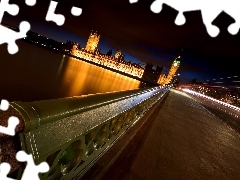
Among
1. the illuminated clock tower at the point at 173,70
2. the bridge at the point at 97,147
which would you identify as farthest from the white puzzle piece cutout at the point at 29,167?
the illuminated clock tower at the point at 173,70

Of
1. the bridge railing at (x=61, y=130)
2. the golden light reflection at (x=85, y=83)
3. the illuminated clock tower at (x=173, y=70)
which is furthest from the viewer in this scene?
the illuminated clock tower at (x=173, y=70)

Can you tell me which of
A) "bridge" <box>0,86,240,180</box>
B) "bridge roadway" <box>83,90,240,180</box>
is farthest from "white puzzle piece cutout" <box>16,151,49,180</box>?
"bridge roadway" <box>83,90,240,180</box>

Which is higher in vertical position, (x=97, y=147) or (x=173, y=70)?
(x=173, y=70)

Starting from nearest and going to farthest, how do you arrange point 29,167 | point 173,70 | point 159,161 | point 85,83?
1. point 29,167
2. point 159,161
3. point 85,83
4. point 173,70

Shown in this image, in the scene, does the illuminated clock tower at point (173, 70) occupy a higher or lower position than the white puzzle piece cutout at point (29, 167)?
higher

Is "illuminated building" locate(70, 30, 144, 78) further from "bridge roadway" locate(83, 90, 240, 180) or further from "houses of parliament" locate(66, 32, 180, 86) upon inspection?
"bridge roadway" locate(83, 90, 240, 180)

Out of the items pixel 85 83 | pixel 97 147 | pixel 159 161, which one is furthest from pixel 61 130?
pixel 85 83

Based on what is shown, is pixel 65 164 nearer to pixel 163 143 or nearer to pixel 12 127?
pixel 12 127

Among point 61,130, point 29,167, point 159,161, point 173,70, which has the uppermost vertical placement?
point 173,70

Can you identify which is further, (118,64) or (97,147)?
(118,64)

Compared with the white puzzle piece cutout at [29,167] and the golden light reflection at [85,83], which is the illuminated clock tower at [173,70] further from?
the white puzzle piece cutout at [29,167]

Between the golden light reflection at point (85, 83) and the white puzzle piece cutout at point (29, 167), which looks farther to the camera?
the golden light reflection at point (85, 83)

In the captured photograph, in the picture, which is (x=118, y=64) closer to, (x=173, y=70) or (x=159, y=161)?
(x=173, y=70)

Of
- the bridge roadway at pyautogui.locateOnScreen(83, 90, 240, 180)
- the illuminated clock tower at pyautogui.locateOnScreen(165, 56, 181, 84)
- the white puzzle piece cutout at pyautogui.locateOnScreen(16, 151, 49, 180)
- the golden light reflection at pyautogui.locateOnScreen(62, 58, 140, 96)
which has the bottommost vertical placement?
the golden light reflection at pyautogui.locateOnScreen(62, 58, 140, 96)
